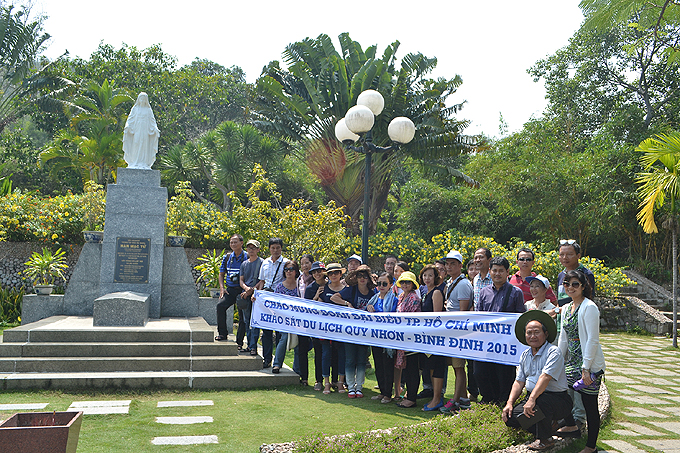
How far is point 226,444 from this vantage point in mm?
4879

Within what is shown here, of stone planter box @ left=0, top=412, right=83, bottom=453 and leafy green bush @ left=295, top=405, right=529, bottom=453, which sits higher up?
stone planter box @ left=0, top=412, right=83, bottom=453

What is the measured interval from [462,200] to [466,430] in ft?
62.0

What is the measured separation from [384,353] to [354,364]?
1.72 ft

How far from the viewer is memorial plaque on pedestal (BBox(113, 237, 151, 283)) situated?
9922 mm

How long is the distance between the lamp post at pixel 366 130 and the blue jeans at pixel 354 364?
1833 mm

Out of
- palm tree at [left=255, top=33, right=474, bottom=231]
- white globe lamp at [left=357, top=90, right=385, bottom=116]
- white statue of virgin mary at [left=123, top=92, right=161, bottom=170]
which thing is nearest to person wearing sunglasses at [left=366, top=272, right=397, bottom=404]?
white globe lamp at [left=357, top=90, right=385, bottom=116]

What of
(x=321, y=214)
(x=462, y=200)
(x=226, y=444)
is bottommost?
(x=226, y=444)

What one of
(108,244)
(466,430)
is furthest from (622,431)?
(108,244)

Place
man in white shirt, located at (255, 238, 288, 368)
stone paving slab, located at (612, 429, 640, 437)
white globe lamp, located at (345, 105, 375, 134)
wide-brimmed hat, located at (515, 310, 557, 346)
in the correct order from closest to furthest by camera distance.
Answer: wide-brimmed hat, located at (515, 310, 557, 346) < stone paving slab, located at (612, 429, 640, 437) < man in white shirt, located at (255, 238, 288, 368) < white globe lamp, located at (345, 105, 375, 134)

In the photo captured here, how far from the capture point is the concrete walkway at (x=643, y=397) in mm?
5113

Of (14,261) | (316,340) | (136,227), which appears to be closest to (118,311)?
(136,227)

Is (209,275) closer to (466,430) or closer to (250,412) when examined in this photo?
(250,412)

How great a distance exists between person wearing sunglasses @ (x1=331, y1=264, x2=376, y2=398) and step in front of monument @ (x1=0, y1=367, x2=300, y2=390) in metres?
0.96

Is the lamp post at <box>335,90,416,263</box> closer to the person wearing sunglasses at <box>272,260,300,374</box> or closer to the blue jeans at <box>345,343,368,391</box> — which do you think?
the person wearing sunglasses at <box>272,260,300,374</box>
